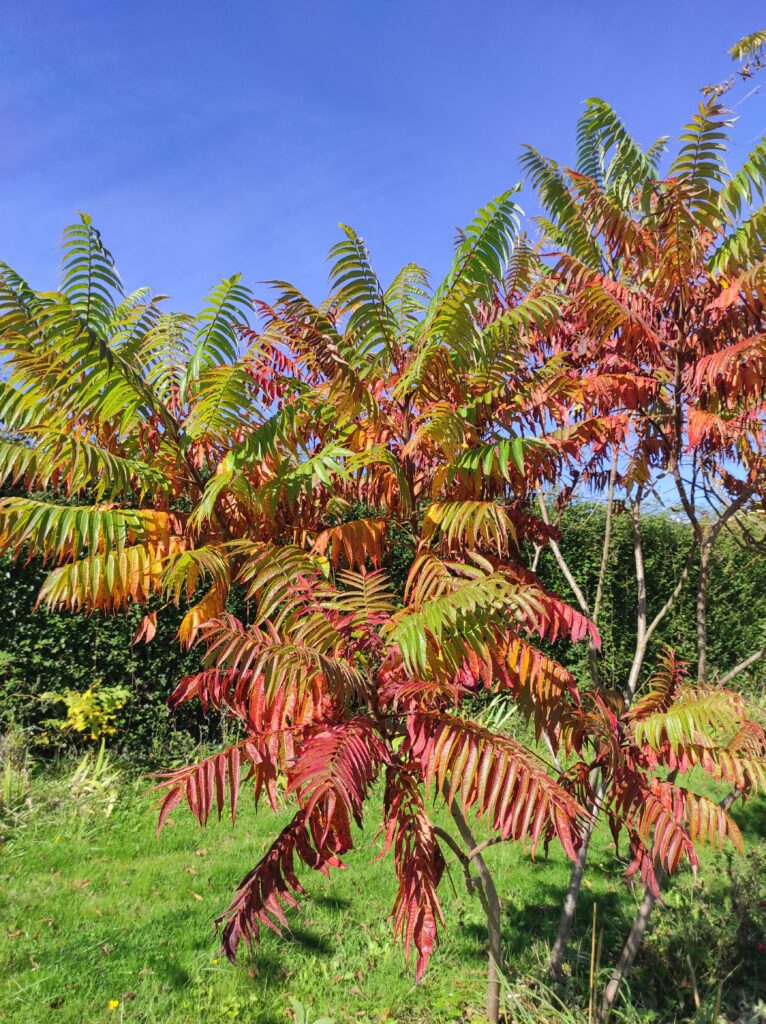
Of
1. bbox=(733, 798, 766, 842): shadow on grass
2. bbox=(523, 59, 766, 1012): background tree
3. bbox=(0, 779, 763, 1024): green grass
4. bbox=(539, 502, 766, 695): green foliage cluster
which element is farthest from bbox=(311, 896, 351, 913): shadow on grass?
bbox=(539, 502, 766, 695): green foliage cluster

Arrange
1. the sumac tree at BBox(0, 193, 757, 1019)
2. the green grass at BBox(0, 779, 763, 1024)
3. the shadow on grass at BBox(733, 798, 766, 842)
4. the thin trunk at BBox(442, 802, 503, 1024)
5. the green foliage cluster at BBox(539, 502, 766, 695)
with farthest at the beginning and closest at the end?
the green foliage cluster at BBox(539, 502, 766, 695) → the shadow on grass at BBox(733, 798, 766, 842) → the green grass at BBox(0, 779, 763, 1024) → the thin trunk at BBox(442, 802, 503, 1024) → the sumac tree at BBox(0, 193, 757, 1019)

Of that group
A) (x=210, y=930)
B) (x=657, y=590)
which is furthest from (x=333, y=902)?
(x=657, y=590)

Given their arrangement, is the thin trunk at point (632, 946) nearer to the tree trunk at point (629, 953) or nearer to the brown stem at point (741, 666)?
the tree trunk at point (629, 953)

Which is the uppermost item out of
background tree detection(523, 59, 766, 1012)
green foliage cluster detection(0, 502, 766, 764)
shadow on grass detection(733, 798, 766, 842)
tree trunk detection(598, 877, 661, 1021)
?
background tree detection(523, 59, 766, 1012)

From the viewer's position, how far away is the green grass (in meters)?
3.13

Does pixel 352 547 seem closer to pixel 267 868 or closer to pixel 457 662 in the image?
pixel 457 662

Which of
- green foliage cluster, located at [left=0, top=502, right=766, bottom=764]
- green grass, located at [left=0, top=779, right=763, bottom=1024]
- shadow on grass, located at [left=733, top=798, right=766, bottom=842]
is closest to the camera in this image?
green grass, located at [left=0, top=779, right=763, bottom=1024]

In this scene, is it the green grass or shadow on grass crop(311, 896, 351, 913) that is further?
shadow on grass crop(311, 896, 351, 913)

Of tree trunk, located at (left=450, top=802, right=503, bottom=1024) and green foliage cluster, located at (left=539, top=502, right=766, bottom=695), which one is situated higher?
green foliage cluster, located at (left=539, top=502, right=766, bottom=695)

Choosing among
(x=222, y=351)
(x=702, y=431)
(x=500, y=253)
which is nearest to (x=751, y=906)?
(x=702, y=431)

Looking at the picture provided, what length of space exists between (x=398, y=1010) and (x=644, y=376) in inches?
136

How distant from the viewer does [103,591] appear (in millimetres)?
2582

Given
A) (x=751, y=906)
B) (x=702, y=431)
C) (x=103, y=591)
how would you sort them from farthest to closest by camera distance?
(x=751, y=906)
(x=702, y=431)
(x=103, y=591)

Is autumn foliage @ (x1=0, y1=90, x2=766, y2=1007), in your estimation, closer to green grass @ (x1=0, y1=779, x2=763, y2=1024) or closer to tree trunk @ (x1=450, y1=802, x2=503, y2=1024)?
tree trunk @ (x1=450, y1=802, x2=503, y2=1024)
